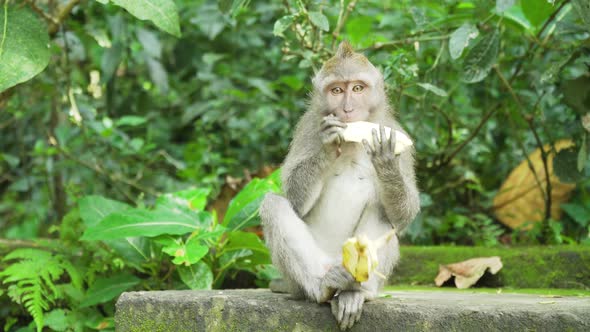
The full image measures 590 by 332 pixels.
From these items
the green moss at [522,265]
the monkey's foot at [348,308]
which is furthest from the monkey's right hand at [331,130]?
the green moss at [522,265]

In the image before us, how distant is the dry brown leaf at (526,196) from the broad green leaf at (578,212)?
193 mm

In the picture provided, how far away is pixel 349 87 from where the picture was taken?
4.34 m

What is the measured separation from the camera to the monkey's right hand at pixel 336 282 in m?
3.74

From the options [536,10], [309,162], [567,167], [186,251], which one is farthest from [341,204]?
[536,10]

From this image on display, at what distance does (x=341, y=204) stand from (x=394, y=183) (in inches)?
22.1

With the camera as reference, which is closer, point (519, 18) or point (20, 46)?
point (20, 46)

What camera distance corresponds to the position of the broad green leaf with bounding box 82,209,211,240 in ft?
16.6

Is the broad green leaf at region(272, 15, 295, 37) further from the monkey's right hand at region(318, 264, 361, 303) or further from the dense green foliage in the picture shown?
the monkey's right hand at region(318, 264, 361, 303)

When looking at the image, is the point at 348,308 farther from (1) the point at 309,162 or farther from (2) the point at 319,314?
(1) the point at 309,162

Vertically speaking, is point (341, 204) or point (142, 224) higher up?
point (341, 204)

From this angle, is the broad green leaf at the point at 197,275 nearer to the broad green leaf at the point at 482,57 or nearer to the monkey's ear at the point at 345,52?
the monkey's ear at the point at 345,52

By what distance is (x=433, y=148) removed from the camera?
7188 millimetres

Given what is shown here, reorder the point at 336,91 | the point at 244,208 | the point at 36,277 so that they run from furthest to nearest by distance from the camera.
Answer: the point at 244,208 < the point at 36,277 < the point at 336,91

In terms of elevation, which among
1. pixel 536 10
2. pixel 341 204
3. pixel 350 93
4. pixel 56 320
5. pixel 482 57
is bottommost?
pixel 56 320
